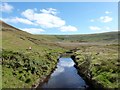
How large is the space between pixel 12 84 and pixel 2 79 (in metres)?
2.70

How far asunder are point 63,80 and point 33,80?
11580 mm

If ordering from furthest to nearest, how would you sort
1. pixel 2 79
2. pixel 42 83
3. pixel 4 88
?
pixel 42 83 < pixel 2 79 < pixel 4 88

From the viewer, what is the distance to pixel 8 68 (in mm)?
57438

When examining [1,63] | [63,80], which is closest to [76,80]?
[63,80]

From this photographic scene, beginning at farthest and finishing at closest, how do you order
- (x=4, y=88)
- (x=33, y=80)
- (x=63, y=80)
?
(x=63, y=80), (x=33, y=80), (x=4, y=88)

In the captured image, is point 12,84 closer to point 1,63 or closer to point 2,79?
point 2,79

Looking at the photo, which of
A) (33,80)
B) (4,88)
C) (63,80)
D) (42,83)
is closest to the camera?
(4,88)

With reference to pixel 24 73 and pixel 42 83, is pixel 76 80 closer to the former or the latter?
pixel 42 83

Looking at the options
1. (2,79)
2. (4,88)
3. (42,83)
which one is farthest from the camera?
(42,83)

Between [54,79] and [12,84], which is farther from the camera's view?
[54,79]

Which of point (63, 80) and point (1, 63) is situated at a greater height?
point (1, 63)

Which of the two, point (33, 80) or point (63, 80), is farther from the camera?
point (63, 80)

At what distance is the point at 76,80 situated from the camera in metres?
63.9

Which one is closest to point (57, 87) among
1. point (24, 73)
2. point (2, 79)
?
point (24, 73)
